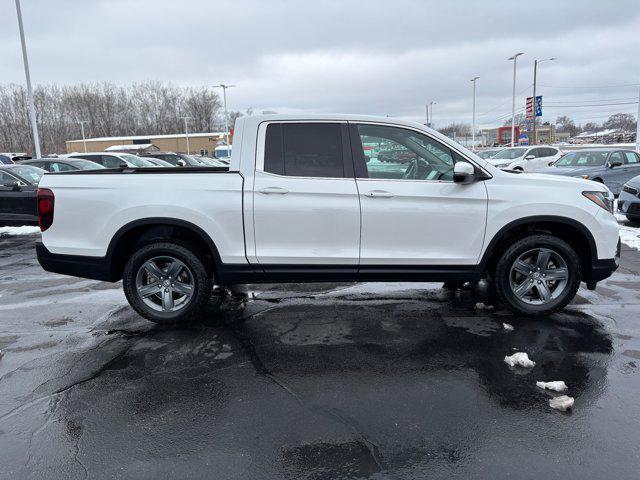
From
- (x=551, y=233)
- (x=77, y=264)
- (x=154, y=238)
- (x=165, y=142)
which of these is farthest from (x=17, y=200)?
(x=165, y=142)

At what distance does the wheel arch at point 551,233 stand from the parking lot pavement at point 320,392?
0.60 m

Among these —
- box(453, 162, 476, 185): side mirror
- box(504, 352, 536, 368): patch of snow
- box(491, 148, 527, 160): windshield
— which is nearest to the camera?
box(504, 352, 536, 368): patch of snow

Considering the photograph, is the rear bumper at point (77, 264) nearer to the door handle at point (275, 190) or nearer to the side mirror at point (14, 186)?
the door handle at point (275, 190)

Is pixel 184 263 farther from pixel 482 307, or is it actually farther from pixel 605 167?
pixel 605 167

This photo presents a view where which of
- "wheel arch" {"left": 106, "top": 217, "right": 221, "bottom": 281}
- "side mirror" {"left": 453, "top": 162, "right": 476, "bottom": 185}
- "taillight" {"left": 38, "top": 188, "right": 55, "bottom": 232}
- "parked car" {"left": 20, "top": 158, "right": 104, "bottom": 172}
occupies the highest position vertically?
"parked car" {"left": 20, "top": 158, "right": 104, "bottom": 172}

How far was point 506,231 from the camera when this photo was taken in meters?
4.60

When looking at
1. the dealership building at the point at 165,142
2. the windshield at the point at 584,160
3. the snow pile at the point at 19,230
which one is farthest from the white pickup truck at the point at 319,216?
the dealership building at the point at 165,142

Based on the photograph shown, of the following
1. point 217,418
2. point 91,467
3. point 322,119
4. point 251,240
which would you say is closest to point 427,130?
point 322,119

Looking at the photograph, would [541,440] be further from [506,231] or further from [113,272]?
[113,272]

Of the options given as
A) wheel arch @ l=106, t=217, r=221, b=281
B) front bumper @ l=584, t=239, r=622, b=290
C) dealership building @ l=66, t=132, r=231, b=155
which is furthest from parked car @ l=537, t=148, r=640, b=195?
dealership building @ l=66, t=132, r=231, b=155

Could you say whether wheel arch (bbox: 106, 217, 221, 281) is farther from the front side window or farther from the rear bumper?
the front side window

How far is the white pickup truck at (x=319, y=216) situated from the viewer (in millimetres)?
4434

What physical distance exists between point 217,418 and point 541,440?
2.03 m

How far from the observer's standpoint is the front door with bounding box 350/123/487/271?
176 inches
